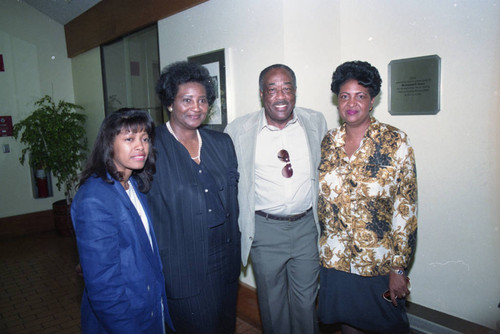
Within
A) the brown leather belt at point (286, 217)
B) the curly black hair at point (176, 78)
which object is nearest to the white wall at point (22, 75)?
the curly black hair at point (176, 78)

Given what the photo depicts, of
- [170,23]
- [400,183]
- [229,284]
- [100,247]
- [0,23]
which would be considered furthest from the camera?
[0,23]

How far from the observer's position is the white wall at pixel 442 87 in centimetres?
216

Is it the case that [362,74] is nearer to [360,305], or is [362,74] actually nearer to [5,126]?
[360,305]

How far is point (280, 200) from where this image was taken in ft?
6.81

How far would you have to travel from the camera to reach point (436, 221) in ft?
7.95

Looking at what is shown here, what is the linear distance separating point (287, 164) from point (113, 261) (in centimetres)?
114

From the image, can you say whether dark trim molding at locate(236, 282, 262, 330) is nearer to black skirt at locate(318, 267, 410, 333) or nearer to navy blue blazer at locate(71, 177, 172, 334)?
black skirt at locate(318, 267, 410, 333)

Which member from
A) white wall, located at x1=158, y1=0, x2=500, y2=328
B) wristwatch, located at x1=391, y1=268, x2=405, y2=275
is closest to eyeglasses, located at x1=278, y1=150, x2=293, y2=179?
white wall, located at x1=158, y1=0, x2=500, y2=328

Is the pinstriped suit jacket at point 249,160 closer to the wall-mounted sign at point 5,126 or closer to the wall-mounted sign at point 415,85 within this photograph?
the wall-mounted sign at point 415,85

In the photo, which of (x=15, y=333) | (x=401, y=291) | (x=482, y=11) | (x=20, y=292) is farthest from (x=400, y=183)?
(x=20, y=292)

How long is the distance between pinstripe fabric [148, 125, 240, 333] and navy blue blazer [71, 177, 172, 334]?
192mm

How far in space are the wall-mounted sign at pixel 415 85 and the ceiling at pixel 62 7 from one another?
433cm

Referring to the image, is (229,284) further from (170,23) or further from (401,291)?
(170,23)

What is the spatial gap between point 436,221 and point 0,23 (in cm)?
637
